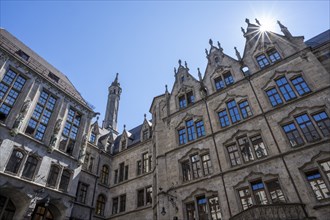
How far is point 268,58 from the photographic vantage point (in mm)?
19875

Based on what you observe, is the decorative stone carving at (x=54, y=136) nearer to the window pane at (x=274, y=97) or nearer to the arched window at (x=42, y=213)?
the arched window at (x=42, y=213)

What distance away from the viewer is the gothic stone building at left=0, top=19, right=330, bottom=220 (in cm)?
1427

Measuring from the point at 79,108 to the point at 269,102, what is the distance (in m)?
21.0

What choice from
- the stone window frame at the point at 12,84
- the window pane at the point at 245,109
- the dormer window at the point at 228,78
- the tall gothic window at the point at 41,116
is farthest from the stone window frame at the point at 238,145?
the stone window frame at the point at 12,84

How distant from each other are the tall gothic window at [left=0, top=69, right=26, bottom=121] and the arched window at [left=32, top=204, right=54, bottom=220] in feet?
27.5

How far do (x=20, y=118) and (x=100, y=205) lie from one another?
12.8m

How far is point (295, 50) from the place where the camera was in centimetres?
1853

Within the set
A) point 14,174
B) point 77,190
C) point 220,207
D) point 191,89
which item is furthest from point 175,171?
point 14,174

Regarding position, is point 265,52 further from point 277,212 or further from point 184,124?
point 277,212

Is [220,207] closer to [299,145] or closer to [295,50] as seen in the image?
[299,145]

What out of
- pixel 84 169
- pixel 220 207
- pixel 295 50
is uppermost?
pixel 295 50

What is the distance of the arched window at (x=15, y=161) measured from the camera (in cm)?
1761

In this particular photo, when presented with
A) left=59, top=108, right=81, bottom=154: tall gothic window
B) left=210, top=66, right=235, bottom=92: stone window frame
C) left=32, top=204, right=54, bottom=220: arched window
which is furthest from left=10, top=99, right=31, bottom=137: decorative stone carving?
left=210, top=66, right=235, bottom=92: stone window frame

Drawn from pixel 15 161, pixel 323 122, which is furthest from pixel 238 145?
pixel 15 161
